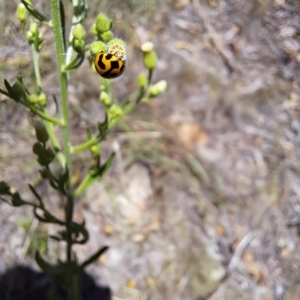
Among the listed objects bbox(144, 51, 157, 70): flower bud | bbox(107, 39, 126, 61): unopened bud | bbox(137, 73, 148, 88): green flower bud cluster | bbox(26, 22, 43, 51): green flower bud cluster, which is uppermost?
bbox(107, 39, 126, 61): unopened bud

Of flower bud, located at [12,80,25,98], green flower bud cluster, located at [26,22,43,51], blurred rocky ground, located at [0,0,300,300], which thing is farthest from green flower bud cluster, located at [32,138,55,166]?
blurred rocky ground, located at [0,0,300,300]

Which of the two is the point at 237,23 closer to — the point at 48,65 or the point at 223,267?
the point at 48,65

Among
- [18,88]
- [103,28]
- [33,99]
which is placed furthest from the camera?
[33,99]

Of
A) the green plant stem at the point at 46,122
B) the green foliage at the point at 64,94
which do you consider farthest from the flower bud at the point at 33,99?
the green plant stem at the point at 46,122

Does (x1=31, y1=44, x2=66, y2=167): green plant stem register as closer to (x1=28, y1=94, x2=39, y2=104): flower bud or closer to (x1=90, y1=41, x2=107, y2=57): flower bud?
(x1=28, y1=94, x2=39, y2=104): flower bud

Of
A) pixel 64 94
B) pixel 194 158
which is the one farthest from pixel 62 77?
pixel 194 158

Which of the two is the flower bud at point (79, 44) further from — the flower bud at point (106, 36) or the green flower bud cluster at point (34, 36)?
the green flower bud cluster at point (34, 36)

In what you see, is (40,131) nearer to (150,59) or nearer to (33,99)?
(33,99)
